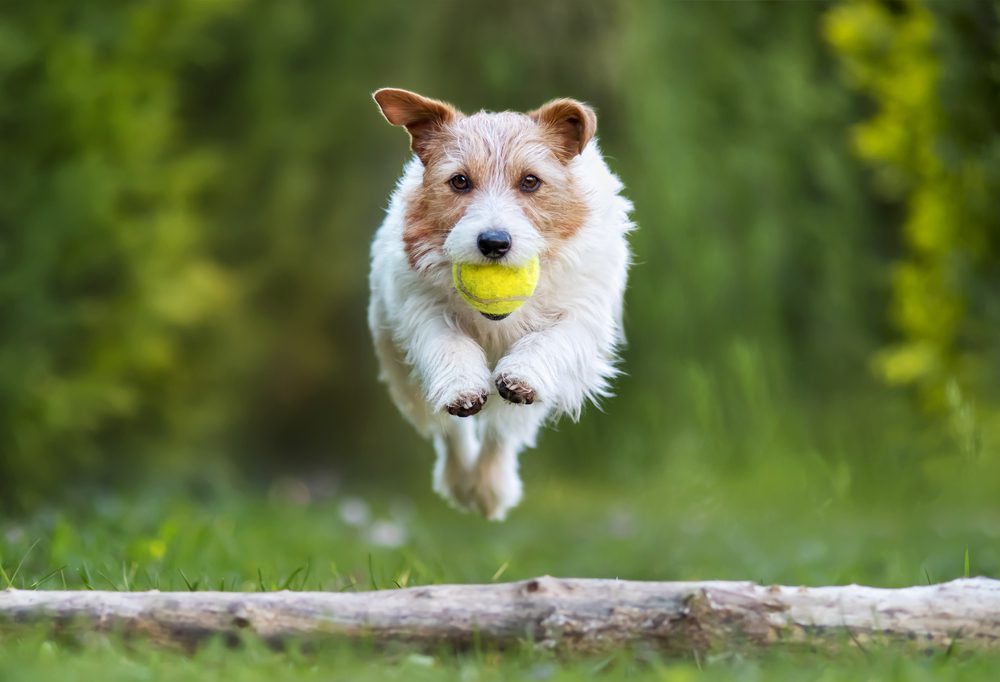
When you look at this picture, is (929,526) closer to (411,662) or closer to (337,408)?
(411,662)

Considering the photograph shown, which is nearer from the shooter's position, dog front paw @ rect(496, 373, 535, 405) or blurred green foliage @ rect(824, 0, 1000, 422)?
dog front paw @ rect(496, 373, 535, 405)

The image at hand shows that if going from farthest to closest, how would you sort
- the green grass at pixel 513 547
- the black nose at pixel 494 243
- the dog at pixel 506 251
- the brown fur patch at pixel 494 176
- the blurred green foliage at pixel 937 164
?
the blurred green foliage at pixel 937 164 < the brown fur patch at pixel 494 176 < the dog at pixel 506 251 < the black nose at pixel 494 243 < the green grass at pixel 513 547

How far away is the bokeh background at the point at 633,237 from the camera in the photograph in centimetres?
762

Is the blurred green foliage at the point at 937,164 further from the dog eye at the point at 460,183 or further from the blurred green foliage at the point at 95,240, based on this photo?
the blurred green foliage at the point at 95,240

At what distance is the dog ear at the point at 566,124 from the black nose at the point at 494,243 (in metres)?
→ 0.53

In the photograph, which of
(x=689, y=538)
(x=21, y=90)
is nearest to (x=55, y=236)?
(x=21, y=90)

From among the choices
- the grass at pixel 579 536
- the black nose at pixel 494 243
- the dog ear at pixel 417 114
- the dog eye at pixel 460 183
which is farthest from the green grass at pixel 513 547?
the dog ear at pixel 417 114

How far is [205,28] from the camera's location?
33.6 feet

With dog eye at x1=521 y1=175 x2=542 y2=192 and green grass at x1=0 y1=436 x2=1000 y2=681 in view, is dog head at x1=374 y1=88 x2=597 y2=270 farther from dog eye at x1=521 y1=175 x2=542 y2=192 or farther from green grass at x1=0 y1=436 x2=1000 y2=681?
green grass at x1=0 y1=436 x2=1000 y2=681

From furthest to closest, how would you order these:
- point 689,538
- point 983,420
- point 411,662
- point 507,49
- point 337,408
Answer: point 337,408
point 507,49
point 983,420
point 689,538
point 411,662

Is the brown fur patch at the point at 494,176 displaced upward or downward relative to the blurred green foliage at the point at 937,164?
downward

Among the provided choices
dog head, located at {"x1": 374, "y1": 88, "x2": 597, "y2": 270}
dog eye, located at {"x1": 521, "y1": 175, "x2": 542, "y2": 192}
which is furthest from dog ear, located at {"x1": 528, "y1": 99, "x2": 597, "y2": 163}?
dog eye, located at {"x1": 521, "y1": 175, "x2": 542, "y2": 192}

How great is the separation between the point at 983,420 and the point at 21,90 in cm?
654

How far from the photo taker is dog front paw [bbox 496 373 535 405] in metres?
3.53
